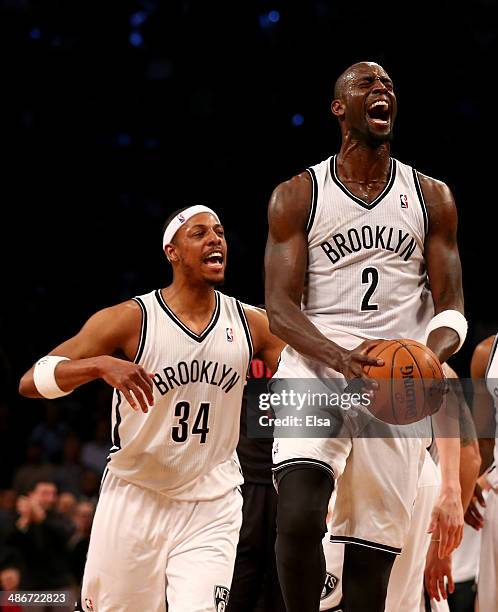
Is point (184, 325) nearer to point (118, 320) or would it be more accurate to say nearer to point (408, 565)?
point (118, 320)

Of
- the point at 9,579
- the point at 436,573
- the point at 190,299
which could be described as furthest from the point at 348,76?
the point at 9,579

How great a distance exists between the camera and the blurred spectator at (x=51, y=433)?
9602 mm

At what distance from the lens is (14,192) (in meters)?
10.5

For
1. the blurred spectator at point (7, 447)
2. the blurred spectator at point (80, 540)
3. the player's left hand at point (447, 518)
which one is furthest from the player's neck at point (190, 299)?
the blurred spectator at point (7, 447)

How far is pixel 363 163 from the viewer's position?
13.7 ft

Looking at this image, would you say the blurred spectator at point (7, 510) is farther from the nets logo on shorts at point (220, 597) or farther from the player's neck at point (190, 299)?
the nets logo on shorts at point (220, 597)

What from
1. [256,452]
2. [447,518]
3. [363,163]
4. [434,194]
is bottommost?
[447,518]

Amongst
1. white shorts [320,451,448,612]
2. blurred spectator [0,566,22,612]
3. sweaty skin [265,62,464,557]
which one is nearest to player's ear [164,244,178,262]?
sweaty skin [265,62,464,557]

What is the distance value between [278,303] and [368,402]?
53 centimetres

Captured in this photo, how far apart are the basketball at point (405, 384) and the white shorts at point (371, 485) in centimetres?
32

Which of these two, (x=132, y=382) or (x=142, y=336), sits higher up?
(x=142, y=336)

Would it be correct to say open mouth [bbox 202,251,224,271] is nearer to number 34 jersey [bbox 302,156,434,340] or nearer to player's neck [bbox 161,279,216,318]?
player's neck [bbox 161,279,216,318]

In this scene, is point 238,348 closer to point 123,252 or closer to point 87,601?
point 87,601

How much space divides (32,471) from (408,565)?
5.17 metres
